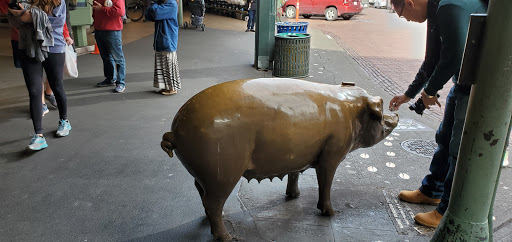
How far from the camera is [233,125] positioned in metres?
2.68

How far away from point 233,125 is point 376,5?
1189 inches

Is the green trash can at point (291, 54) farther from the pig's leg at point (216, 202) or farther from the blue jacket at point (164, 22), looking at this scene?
the pig's leg at point (216, 202)

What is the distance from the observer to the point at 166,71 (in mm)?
6699

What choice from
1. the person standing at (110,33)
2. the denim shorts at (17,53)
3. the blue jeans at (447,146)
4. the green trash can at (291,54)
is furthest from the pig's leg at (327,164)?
the green trash can at (291,54)

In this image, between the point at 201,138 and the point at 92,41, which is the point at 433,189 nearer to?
the point at 201,138

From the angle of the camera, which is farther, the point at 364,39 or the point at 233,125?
the point at 364,39

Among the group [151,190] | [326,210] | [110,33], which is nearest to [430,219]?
[326,210]

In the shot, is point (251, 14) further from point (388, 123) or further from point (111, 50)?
point (388, 123)

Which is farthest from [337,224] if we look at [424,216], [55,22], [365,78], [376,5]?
[376,5]

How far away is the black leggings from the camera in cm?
446

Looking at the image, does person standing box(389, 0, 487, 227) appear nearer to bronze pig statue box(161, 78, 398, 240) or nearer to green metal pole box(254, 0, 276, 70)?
bronze pig statue box(161, 78, 398, 240)

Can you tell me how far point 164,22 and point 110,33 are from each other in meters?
1.04

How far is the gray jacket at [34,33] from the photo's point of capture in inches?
169

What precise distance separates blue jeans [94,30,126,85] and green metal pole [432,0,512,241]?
592 centimetres
